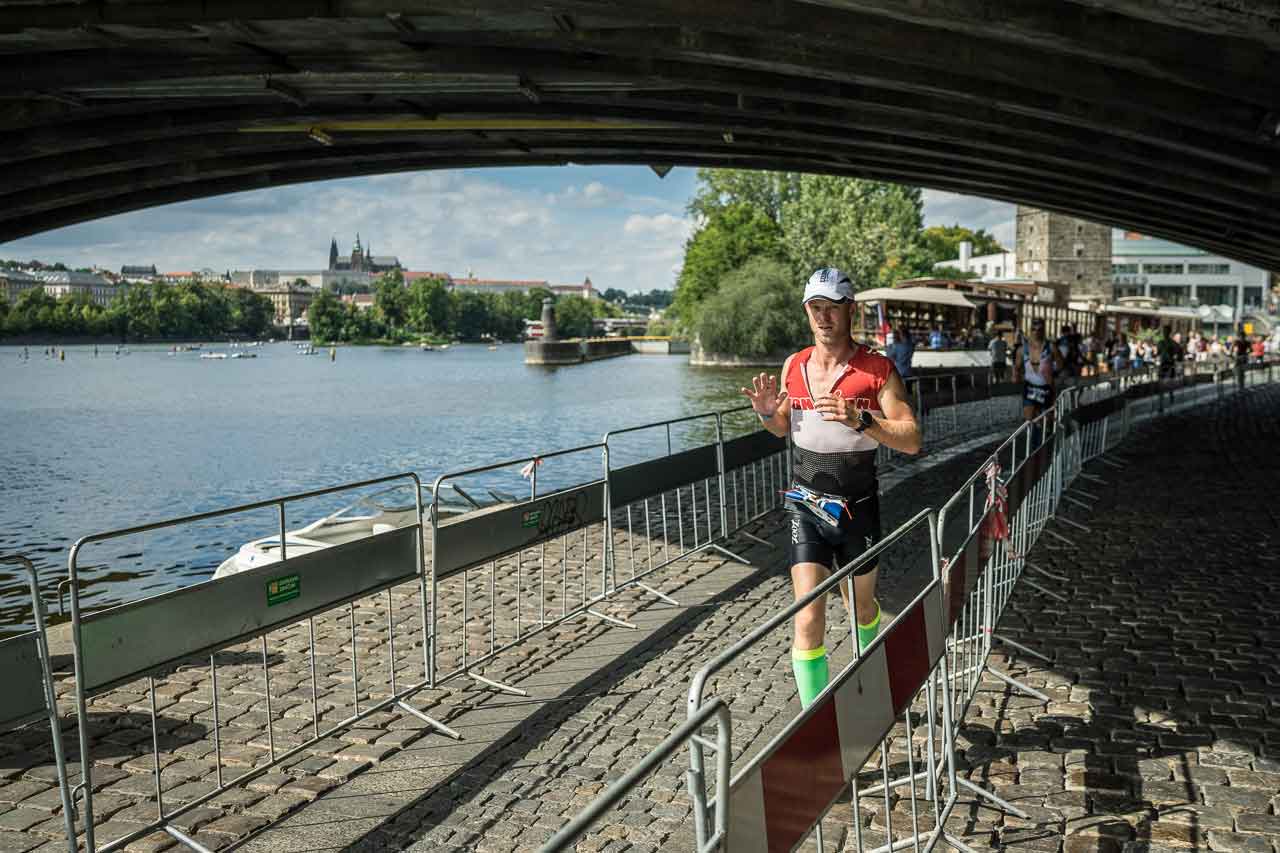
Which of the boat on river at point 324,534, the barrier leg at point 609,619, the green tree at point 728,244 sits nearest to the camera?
the barrier leg at point 609,619

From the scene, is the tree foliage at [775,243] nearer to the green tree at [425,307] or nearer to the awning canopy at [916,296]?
the awning canopy at [916,296]

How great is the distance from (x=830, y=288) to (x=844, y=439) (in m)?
0.70

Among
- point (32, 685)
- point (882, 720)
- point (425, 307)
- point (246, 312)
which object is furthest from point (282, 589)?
point (246, 312)

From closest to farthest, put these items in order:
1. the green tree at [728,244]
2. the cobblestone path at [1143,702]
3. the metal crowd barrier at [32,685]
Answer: the metal crowd barrier at [32,685], the cobblestone path at [1143,702], the green tree at [728,244]

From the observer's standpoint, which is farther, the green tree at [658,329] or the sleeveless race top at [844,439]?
the green tree at [658,329]

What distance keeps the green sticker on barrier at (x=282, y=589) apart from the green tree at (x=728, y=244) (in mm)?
74113

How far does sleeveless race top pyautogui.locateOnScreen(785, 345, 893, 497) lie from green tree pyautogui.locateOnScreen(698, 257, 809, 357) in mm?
69231

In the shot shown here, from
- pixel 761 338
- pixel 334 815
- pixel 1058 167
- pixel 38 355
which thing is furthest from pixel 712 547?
pixel 38 355

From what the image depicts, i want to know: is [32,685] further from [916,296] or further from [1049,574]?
[916,296]

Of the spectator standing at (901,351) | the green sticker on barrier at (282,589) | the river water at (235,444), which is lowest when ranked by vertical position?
the river water at (235,444)

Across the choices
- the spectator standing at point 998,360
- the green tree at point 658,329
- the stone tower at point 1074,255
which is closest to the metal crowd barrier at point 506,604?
the spectator standing at point 998,360

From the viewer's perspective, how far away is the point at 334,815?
188 inches

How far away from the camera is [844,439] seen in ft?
16.2

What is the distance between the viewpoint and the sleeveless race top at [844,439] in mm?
4934
